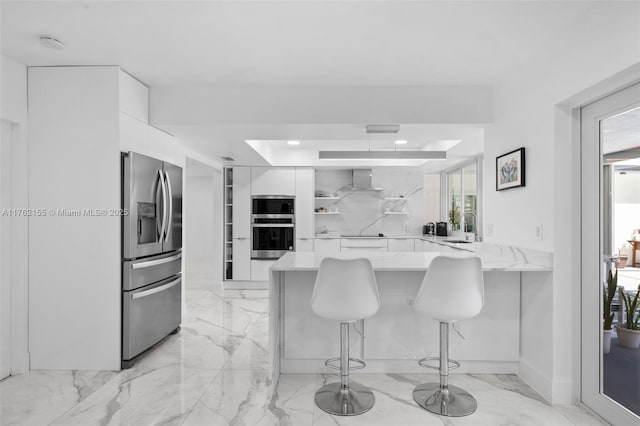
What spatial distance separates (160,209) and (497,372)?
3207 millimetres

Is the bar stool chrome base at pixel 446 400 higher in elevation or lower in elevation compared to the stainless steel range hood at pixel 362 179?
lower

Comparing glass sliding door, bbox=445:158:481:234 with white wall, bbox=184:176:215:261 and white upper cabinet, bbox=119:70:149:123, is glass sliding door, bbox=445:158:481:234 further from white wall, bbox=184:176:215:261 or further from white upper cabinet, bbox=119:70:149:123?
white wall, bbox=184:176:215:261

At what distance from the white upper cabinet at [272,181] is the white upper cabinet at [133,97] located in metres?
2.92

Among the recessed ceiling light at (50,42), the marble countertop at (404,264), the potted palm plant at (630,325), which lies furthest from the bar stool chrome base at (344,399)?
the recessed ceiling light at (50,42)

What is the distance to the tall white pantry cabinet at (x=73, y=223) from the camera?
299cm

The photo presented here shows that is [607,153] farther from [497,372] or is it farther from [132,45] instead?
[132,45]

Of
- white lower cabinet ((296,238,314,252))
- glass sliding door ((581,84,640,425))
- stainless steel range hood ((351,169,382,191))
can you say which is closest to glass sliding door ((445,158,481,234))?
stainless steel range hood ((351,169,382,191))

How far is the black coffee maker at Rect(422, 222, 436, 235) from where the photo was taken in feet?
21.7

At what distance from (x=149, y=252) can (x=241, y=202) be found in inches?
119

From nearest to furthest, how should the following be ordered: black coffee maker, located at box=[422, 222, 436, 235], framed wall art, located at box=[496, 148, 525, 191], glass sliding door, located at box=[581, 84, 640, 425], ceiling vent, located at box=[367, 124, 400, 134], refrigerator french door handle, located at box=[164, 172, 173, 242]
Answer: glass sliding door, located at box=[581, 84, 640, 425] → framed wall art, located at box=[496, 148, 525, 191] → ceiling vent, located at box=[367, 124, 400, 134] → refrigerator french door handle, located at box=[164, 172, 173, 242] → black coffee maker, located at box=[422, 222, 436, 235]

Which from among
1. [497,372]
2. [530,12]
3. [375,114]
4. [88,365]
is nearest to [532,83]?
[530,12]

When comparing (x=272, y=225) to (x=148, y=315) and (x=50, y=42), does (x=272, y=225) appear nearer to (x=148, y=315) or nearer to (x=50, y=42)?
(x=148, y=315)

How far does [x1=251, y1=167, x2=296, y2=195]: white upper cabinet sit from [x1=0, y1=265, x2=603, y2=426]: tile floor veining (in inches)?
128

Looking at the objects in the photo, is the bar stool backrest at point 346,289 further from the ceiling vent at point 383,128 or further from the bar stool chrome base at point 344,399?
the ceiling vent at point 383,128
